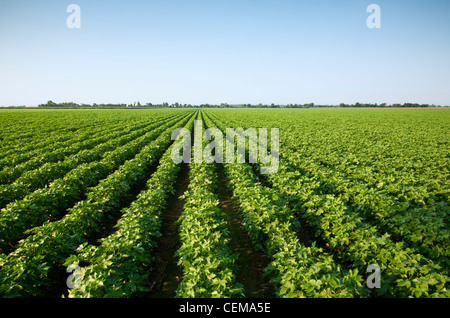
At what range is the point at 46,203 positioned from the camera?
6598 mm

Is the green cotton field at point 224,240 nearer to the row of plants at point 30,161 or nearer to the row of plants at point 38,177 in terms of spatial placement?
the row of plants at point 38,177

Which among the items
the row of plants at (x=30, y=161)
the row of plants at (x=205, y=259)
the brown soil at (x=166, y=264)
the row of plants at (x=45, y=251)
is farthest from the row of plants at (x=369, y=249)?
the row of plants at (x=30, y=161)

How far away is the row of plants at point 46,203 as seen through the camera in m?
5.36

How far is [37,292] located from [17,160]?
11107mm

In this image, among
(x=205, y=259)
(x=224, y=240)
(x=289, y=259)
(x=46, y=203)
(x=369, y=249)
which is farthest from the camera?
(x=46, y=203)

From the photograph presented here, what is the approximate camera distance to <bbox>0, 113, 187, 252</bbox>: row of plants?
5.36 meters

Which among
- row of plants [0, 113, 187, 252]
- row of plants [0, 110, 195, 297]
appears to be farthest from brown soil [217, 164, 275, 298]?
row of plants [0, 113, 187, 252]

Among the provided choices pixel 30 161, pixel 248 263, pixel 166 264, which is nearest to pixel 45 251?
pixel 166 264

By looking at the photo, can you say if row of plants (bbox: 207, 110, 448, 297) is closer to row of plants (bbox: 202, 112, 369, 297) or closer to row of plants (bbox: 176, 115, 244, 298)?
row of plants (bbox: 202, 112, 369, 297)

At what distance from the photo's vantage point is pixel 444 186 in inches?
331

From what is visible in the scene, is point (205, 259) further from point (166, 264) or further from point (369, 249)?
point (369, 249)

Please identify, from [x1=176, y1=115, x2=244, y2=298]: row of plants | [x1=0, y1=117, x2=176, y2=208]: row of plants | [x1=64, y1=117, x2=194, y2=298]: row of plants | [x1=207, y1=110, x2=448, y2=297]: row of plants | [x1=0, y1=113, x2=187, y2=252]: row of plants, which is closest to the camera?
[x1=64, y1=117, x2=194, y2=298]: row of plants
